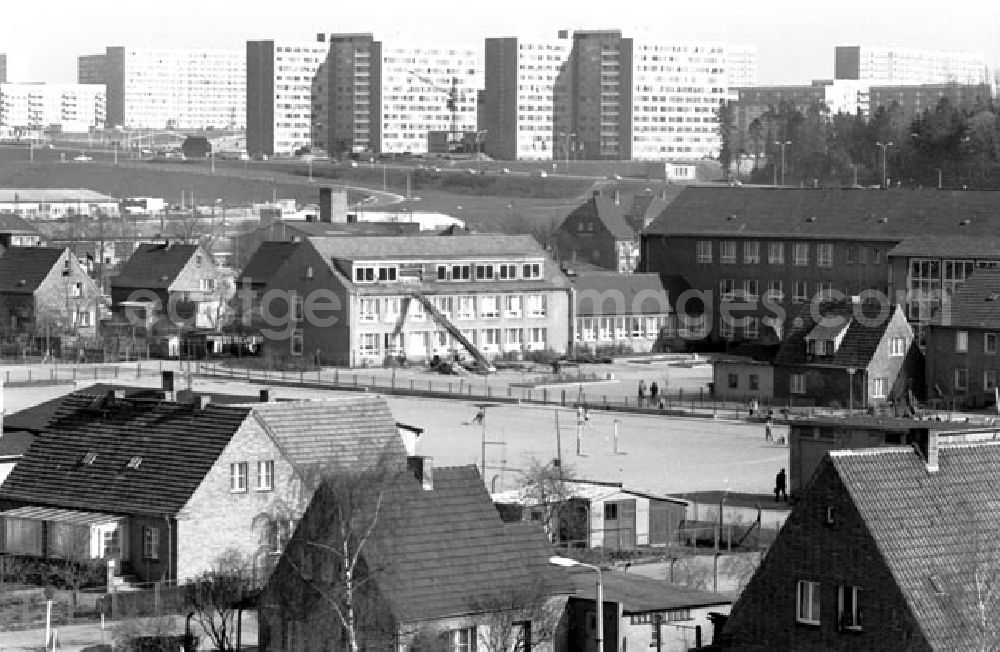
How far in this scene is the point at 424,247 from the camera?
257 ft

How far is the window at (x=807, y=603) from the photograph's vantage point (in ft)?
80.7

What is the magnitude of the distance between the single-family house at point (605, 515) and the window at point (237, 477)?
3.72 m

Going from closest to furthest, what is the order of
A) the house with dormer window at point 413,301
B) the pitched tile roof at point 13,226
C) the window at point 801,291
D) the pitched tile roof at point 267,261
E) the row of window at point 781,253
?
the house with dormer window at point 413,301
the row of window at point 781,253
the window at point 801,291
the pitched tile roof at point 267,261
the pitched tile roof at point 13,226

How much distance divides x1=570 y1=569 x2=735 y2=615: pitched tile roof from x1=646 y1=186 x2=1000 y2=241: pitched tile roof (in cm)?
4918

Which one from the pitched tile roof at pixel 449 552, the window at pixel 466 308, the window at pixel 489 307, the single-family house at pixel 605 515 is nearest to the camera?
the pitched tile roof at pixel 449 552

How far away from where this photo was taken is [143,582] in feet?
113

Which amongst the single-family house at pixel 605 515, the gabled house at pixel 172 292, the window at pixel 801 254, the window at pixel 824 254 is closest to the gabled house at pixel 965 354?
the window at pixel 824 254

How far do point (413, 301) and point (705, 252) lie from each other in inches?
482

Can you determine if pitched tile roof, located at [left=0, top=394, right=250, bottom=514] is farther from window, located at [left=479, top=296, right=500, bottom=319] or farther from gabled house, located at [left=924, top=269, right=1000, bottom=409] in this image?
window, located at [left=479, top=296, right=500, bottom=319]

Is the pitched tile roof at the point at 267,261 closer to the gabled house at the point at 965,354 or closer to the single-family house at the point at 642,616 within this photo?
the gabled house at the point at 965,354

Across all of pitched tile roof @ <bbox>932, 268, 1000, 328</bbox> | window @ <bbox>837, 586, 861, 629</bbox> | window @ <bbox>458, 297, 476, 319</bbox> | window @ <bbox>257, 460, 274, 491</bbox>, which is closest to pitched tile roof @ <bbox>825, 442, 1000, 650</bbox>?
window @ <bbox>837, 586, 861, 629</bbox>

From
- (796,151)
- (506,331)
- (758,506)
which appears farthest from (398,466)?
(796,151)

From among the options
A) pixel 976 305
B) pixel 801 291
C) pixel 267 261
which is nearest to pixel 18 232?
pixel 267 261

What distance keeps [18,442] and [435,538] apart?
14868 millimetres
